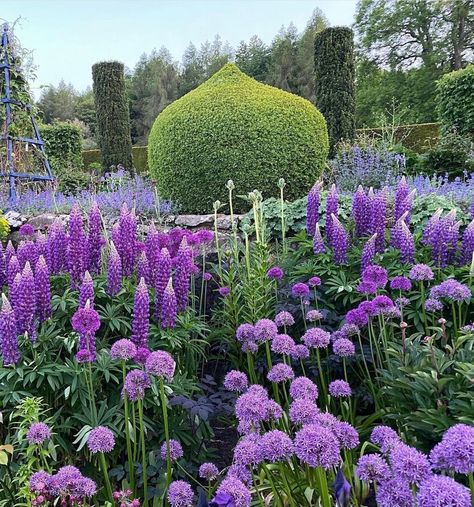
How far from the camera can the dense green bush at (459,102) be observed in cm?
1170

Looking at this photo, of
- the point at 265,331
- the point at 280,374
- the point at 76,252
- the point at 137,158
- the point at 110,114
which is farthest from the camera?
the point at 137,158

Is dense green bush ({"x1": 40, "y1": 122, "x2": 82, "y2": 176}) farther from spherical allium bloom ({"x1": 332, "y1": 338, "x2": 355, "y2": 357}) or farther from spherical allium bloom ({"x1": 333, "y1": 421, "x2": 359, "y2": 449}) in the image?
spherical allium bloom ({"x1": 333, "y1": 421, "x2": 359, "y2": 449})

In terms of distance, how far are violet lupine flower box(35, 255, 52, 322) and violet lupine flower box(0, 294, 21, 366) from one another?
0.21 metres

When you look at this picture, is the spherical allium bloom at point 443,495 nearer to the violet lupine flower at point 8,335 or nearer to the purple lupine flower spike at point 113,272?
the violet lupine flower at point 8,335

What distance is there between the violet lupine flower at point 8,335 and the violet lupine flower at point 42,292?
21cm

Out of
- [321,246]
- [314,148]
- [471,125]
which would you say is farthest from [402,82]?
[321,246]

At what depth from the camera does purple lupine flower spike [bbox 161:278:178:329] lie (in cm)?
231

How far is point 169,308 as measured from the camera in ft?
7.70

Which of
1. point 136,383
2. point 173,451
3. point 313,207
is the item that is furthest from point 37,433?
point 313,207

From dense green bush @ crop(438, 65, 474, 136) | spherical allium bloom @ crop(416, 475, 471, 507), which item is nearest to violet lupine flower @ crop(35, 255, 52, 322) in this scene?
spherical allium bloom @ crop(416, 475, 471, 507)

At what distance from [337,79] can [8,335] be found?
11.9m

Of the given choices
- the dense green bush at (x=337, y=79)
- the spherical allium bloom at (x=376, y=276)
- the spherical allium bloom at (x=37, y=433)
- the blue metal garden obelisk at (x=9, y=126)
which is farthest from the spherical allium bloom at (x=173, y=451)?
the dense green bush at (x=337, y=79)

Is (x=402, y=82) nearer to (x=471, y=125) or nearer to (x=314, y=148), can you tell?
(x=471, y=125)

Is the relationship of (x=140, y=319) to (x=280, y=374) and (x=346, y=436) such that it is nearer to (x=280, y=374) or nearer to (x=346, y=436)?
(x=280, y=374)
